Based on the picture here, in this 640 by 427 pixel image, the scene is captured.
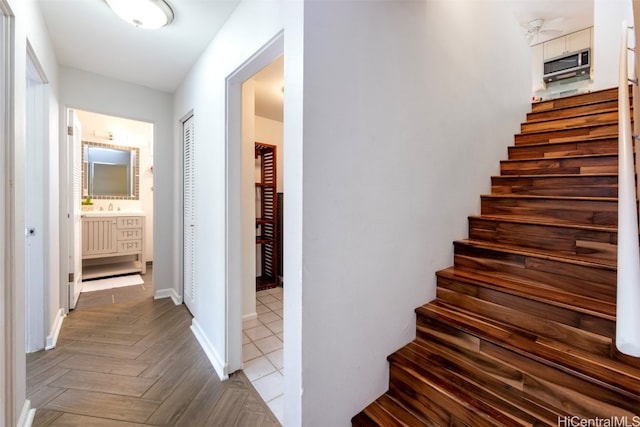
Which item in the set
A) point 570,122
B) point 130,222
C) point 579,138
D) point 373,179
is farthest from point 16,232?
point 570,122

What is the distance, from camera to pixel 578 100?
9.18ft

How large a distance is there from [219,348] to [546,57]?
665 centimetres

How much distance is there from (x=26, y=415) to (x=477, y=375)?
7.70 feet

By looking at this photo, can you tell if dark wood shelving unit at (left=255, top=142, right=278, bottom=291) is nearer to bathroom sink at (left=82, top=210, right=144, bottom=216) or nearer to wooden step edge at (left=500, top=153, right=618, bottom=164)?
bathroom sink at (left=82, top=210, right=144, bottom=216)

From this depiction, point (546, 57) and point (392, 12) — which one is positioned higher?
point (546, 57)

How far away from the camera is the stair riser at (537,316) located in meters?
1.18

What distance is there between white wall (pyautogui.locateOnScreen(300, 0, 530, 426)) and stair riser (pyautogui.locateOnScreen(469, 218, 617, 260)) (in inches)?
6.2

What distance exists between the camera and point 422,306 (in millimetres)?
1668

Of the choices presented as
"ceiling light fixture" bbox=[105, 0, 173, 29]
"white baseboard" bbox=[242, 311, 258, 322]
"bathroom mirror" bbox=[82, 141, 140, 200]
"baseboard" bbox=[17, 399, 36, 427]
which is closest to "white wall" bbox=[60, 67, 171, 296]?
"white baseboard" bbox=[242, 311, 258, 322]

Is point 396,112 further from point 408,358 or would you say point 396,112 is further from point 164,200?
point 164,200

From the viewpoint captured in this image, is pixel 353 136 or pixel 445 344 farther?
pixel 445 344

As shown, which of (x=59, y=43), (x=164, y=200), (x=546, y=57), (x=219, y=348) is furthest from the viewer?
(x=546, y=57)

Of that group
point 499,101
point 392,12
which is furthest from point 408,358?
point 499,101

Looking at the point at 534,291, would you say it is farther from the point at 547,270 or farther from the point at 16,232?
the point at 16,232
